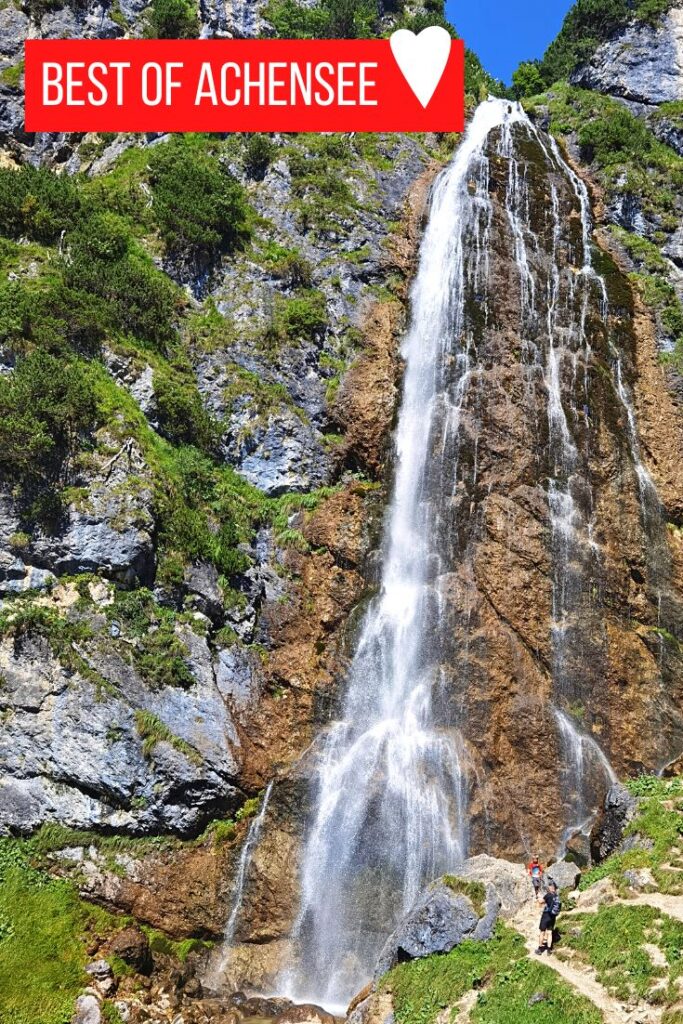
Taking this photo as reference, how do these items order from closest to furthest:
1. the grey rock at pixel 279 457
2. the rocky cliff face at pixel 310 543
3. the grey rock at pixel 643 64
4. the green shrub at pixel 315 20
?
the rocky cliff face at pixel 310 543 < the grey rock at pixel 279 457 < the green shrub at pixel 315 20 < the grey rock at pixel 643 64

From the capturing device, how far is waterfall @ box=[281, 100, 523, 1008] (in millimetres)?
16125

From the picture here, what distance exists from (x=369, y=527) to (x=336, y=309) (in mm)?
8373

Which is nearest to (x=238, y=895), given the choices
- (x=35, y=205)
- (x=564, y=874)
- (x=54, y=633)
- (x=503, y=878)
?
(x=503, y=878)

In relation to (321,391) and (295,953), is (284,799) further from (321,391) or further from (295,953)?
(321,391)

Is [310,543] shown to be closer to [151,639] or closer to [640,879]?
[151,639]

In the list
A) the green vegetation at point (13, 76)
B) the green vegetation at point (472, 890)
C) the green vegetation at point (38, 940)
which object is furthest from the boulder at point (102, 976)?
the green vegetation at point (13, 76)

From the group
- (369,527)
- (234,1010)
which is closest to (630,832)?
(234,1010)

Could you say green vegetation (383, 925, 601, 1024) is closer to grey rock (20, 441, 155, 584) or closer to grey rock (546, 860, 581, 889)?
grey rock (546, 860, 581, 889)

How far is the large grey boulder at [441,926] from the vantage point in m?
13.5

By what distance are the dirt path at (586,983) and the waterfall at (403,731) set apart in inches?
130

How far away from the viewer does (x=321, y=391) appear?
973 inches

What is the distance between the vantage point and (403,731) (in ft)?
60.8

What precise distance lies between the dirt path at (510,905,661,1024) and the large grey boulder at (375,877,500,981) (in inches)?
21.5

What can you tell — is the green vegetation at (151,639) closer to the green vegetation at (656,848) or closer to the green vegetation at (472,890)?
the green vegetation at (472,890)
